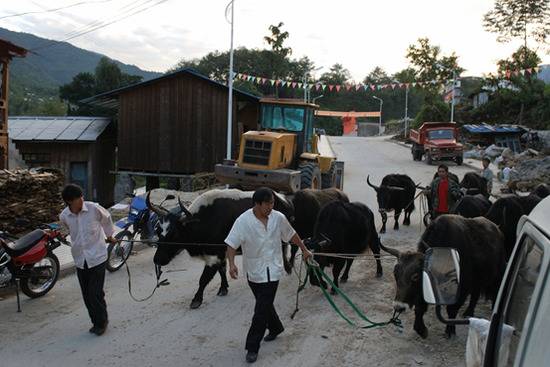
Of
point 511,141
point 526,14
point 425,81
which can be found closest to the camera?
point 511,141

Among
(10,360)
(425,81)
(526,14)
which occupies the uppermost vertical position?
(526,14)

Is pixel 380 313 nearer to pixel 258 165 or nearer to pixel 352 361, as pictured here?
pixel 352 361

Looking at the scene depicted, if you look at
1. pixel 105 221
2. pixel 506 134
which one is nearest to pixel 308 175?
pixel 105 221

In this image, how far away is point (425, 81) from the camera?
136ft

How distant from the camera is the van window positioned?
7.34ft

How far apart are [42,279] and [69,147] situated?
1656 cm

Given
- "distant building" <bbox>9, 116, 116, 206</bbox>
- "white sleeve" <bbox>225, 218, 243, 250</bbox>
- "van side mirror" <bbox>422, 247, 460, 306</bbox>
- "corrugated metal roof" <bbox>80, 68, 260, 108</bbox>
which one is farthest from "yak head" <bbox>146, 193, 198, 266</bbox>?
"distant building" <bbox>9, 116, 116, 206</bbox>

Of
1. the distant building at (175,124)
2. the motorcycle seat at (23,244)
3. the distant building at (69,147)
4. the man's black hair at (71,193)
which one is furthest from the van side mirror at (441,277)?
the distant building at (69,147)

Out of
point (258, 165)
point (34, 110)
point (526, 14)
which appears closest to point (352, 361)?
point (258, 165)

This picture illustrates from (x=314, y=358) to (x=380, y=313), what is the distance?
1.63 metres

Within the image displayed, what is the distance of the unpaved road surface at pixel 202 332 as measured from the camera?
5.28m

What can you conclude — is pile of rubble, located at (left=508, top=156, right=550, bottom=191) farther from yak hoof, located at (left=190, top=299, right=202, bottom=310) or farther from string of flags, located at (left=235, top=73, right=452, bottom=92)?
yak hoof, located at (left=190, top=299, right=202, bottom=310)

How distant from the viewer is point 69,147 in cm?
2250

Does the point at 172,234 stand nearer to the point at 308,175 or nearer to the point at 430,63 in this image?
the point at 308,175
